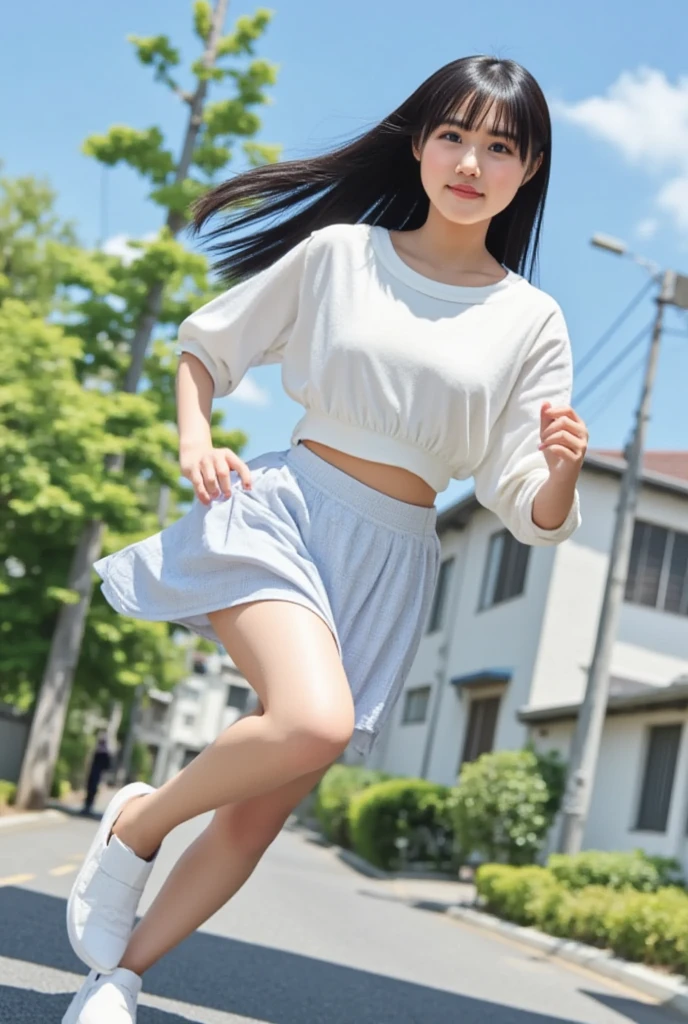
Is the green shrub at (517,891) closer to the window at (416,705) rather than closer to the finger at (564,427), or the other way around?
the finger at (564,427)

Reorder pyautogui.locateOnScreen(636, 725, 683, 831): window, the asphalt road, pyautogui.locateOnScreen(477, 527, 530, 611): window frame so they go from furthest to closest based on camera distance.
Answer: pyautogui.locateOnScreen(477, 527, 530, 611): window frame → pyautogui.locateOnScreen(636, 725, 683, 831): window → the asphalt road

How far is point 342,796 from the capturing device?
26672 millimetres

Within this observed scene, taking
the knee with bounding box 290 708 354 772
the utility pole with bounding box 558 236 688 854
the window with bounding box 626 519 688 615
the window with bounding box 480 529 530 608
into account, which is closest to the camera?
the knee with bounding box 290 708 354 772

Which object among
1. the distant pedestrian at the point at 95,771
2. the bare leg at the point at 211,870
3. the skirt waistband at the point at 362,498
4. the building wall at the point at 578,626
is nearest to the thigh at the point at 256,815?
the bare leg at the point at 211,870

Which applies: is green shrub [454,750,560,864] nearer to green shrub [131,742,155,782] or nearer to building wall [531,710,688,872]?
building wall [531,710,688,872]

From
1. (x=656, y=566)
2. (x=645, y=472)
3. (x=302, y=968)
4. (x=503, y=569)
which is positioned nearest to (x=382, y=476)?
(x=302, y=968)

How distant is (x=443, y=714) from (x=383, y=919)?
16.0 m

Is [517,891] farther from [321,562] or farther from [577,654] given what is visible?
[321,562]

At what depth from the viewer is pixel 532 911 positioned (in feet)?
43.8

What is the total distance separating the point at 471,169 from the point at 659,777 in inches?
612

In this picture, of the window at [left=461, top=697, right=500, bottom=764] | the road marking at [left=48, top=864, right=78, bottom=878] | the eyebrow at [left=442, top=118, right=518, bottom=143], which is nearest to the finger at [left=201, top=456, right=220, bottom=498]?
the eyebrow at [left=442, top=118, right=518, bottom=143]

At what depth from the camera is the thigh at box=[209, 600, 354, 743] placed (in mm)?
2676

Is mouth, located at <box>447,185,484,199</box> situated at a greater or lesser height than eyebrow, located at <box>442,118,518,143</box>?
lesser

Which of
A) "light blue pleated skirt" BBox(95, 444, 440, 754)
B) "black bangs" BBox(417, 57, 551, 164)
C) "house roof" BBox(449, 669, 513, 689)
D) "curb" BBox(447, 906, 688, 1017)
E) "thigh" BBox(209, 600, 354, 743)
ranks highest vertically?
"house roof" BBox(449, 669, 513, 689)
